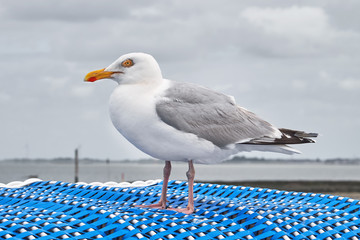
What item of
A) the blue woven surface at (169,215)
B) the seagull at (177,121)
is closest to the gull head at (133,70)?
the seagull at (177,121)

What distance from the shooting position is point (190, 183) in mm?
4652

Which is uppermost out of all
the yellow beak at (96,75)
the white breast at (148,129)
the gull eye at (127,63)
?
the gull eye at (127,63)

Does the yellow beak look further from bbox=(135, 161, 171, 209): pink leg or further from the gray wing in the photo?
bbox=(135, 161, 171, 209): pink leg

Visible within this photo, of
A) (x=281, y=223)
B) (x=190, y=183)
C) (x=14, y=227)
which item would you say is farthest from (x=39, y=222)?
(x=281, y=223)

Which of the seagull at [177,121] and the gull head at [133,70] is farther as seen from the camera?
the gull head at [133,70]

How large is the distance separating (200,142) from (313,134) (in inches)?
39.6

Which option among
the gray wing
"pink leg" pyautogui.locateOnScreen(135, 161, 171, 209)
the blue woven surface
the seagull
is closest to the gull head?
the seagull

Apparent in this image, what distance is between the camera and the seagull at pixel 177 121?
4.37 metres

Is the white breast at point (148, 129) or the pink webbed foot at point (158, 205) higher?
the white breast at point (148, 129)

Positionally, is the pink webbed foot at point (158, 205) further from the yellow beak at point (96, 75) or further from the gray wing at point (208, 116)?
the yellow beak at point (96, 75)

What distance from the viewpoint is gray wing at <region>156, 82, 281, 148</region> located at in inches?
174

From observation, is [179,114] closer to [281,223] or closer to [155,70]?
[155,70]

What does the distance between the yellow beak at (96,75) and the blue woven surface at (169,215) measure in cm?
98

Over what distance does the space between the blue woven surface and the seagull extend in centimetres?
37
